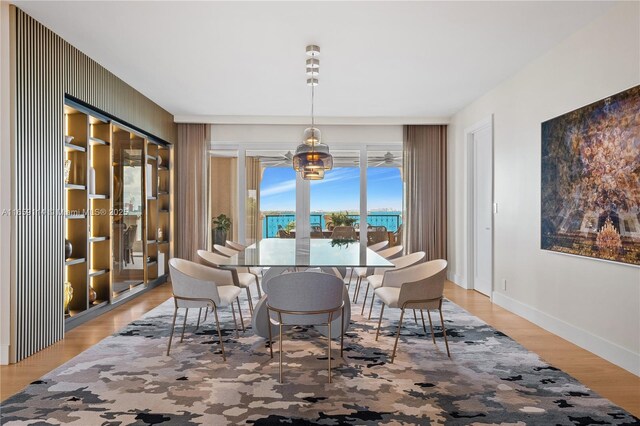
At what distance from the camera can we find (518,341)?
4016 millimetres

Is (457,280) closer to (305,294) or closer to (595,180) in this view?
(595,180)

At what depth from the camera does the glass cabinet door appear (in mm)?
5434

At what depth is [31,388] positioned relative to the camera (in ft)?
9.46

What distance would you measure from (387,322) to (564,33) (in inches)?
121

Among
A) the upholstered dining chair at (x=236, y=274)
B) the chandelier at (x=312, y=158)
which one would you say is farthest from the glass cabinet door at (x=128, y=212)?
the chandelier at (x=312, y=158)

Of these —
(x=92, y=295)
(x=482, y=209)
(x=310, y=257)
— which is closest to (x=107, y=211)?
(x=92, y=295)

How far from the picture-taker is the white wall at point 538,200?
11.0 ft

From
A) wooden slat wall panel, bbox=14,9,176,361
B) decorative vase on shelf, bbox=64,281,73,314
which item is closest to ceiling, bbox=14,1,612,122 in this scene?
wooden slat wall panel, bbox=14,9,176,361

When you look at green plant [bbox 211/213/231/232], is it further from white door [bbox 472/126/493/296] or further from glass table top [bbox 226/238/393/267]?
white door [bbox 472/126/493/296]

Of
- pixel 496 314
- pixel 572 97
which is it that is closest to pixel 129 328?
pixel 496 314

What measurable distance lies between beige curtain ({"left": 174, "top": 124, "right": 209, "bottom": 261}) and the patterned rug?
375 centimetres

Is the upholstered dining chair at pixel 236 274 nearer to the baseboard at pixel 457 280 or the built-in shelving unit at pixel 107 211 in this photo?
the built-in shelving unit at pixel 107 211

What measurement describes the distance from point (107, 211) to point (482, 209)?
190 inches

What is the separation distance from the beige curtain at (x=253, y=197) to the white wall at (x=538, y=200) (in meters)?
3.61
